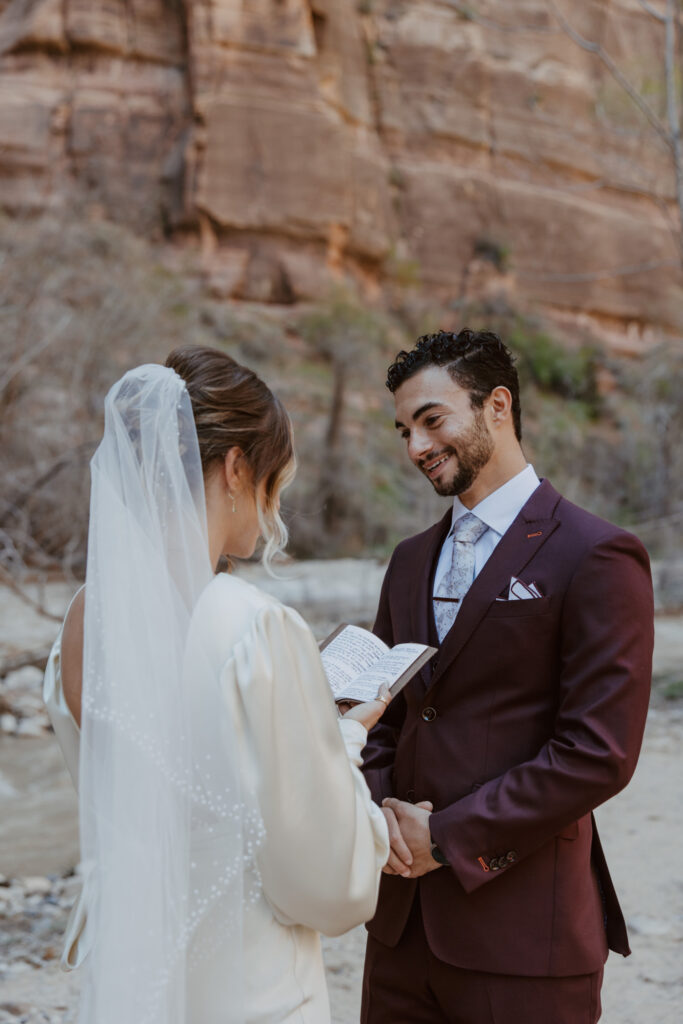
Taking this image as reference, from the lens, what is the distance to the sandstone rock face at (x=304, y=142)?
26828 millimetres

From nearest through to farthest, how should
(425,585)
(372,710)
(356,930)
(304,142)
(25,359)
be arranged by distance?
(372,710)
(425,585)
(356,930)
(25,359)
(304,142)

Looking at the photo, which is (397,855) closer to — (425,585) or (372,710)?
(372,710)

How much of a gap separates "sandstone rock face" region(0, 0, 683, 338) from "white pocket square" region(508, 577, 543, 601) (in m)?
24.5

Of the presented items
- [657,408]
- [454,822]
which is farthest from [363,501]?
[454,822]

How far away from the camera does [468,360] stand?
212 cm

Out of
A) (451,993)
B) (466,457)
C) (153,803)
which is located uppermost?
(466,457)

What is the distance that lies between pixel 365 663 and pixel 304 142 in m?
27.6

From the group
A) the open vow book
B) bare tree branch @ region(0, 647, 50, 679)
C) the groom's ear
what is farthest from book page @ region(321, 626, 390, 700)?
bare tree branch @ region(0, 647, 50, 679)

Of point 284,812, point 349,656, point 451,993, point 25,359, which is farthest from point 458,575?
point 25,359

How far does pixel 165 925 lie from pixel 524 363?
99.3ft

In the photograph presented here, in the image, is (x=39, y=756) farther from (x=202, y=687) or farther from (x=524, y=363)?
(x=524, y=363)

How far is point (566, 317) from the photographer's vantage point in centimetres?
3309

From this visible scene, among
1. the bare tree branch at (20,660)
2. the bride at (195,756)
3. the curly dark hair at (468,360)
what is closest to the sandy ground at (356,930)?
the bare tree branch at (20,660)

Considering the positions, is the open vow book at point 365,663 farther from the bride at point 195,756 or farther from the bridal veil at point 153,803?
the bridal veil at point 153,803
